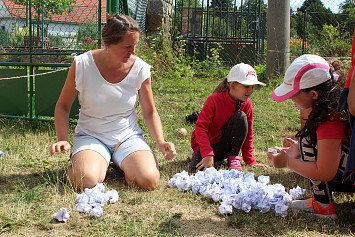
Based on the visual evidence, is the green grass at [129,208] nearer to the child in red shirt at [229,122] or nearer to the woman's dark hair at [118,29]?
the child in red shirt at [229,122]

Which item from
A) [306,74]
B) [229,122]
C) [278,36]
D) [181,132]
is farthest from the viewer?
[278,36]

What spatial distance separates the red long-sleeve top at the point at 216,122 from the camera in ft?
10.6

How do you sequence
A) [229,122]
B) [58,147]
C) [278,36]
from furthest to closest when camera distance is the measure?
[278,36], [229,122], [58,147]

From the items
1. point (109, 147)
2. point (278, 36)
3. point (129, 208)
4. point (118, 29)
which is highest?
point (278, 36)

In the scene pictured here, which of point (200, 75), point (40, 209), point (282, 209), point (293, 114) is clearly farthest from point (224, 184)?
point (200, 75)

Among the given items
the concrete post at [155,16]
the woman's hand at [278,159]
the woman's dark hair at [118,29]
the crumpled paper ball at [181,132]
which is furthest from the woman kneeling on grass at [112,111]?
the concrete post at [155,16]

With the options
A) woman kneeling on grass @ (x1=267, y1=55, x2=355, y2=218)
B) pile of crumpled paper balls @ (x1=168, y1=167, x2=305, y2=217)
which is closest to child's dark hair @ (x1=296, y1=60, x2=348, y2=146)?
woman kneeling on grass @ (x1=267, y1=55, x2=355, y2=218)

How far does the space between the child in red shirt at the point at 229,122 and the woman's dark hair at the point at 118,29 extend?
0.97 m

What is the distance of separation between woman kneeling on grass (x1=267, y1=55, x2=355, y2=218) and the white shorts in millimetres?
1184

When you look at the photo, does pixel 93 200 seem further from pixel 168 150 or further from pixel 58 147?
pixel 168 150

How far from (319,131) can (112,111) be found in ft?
5.35

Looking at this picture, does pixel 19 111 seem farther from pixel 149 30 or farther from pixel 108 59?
pixel 149 30

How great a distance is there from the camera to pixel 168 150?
9.17ft

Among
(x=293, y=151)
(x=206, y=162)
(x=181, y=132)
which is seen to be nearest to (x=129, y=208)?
(x=206, y=162)
